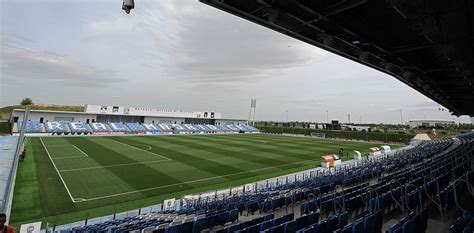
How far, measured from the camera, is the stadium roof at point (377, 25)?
18.2ft

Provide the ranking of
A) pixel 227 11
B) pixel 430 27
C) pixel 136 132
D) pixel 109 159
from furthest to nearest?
pixel 136 132 → pixel 109 159 → pixel 227 11 → pixel 430 27

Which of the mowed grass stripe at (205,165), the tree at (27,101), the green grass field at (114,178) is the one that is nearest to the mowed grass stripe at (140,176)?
the green grass field at (114,178)

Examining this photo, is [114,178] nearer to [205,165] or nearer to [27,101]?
[205,165]

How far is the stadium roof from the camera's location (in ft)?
18.2

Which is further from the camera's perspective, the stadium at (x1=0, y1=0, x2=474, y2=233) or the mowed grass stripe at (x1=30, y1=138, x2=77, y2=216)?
the mowed grass stripe at (x1=30, y1=138, x2=77, y2=216)

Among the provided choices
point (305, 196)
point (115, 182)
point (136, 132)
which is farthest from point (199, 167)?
point (136, 132)

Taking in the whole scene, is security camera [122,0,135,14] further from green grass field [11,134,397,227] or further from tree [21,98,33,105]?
tree [21,98,33,105]

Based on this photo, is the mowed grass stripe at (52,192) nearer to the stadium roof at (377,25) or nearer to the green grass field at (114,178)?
the green grass field at (114,178)

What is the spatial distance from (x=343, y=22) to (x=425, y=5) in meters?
2.56

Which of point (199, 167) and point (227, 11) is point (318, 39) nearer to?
point (227, 11)

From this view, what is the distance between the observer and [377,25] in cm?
797

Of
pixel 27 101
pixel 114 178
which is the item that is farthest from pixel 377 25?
pixel 27 101

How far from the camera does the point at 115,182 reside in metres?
16.2

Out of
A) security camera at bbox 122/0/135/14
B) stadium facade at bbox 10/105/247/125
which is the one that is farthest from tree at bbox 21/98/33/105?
security camera at bbox 122/0/135/14
